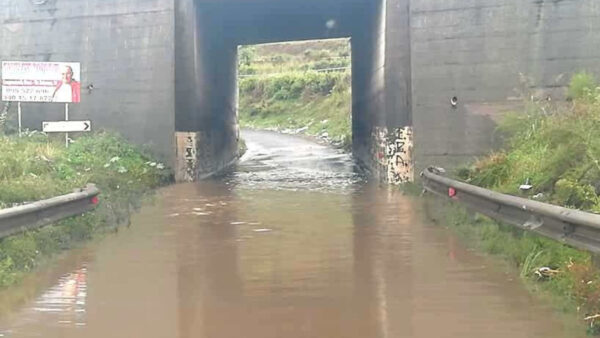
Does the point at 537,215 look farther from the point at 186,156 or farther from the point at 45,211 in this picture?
the point at 186,156

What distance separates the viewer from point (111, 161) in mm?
17719

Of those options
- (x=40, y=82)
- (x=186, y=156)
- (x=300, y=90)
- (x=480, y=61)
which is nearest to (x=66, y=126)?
(x=40, y=82)

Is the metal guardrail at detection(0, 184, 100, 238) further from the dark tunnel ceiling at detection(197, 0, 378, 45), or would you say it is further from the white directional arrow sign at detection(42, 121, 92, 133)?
the dark tunnel ceiling at detection(197, 0, 378, 45)

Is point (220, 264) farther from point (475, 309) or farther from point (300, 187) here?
point (300, 187)

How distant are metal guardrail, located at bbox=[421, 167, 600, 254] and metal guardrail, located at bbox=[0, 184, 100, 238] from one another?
19.2 ft

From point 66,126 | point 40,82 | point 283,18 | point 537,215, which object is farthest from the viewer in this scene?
point 283,18

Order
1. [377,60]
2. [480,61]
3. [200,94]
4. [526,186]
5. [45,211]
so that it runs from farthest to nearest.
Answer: [377,60] → [200,94] → [480,61] → [526,186] → [45,211]

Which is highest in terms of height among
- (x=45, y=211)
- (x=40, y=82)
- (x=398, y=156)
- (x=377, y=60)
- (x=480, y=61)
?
(x=377, y=60)

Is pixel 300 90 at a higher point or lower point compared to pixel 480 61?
higher

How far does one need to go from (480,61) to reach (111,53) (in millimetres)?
9761

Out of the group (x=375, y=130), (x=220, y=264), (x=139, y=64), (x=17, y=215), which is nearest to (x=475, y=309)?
(x=220, y=264)

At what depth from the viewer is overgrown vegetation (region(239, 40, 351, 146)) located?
60188 millimetres

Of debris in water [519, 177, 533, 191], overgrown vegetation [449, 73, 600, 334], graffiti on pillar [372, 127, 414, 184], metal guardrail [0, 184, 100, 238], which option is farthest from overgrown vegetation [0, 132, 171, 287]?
debris in water [519, 177, 533, 191]

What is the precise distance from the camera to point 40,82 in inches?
734
